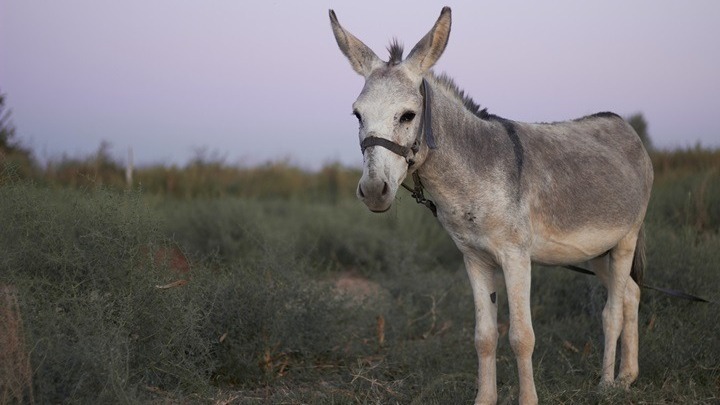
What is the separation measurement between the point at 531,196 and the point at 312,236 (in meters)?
7.43

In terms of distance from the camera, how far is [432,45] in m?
4.20

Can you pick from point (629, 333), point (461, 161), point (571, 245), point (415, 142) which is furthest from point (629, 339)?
point (415, 142)

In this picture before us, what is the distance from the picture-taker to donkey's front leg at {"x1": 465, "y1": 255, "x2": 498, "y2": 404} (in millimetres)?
4738

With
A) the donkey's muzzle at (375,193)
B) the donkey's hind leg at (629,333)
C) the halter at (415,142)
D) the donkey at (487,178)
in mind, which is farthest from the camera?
the donkey's hind leg at (629,333)

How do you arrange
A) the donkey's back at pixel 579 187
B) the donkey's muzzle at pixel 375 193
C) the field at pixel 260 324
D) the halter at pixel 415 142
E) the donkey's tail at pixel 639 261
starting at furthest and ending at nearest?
1. the donkey's tail at pixel 639 261
2. the donkey's back at pixel 579 187
3. the field at pixel 260 324
4. the halter at pixel 415 142
5. the donkey's muzzle at pixel 375 193

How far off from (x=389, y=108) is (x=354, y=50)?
24.1 inches

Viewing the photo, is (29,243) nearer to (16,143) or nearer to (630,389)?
(630,389)

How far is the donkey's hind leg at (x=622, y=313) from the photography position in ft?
17.9

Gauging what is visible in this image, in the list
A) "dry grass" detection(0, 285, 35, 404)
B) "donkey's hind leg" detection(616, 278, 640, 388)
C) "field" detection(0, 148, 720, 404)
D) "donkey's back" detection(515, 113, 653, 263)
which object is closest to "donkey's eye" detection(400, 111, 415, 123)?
"field" detection(0, 148, 720, 404)

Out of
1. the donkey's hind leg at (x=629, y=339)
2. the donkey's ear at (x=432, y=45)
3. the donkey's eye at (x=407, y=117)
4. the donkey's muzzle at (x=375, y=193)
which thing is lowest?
the donkey's hind leg at (x=629, y=339)

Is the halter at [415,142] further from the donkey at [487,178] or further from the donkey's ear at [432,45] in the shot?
the donkey's ear at [432,45]

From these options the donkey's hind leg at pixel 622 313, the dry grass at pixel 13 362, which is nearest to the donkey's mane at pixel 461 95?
the donkey's hind leg at pixel 622 313

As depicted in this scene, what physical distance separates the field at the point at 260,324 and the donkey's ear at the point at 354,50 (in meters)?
0.85

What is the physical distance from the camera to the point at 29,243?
471cm
